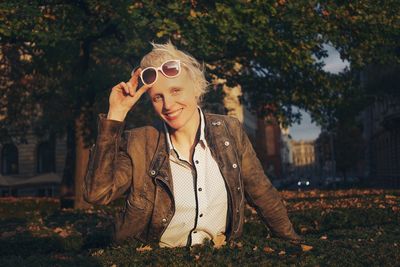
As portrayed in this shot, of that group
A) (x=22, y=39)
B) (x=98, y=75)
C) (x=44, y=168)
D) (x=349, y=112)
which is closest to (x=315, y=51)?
(x=349, y=112)

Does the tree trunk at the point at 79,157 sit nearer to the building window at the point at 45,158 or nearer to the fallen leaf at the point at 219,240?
the fallen leaf at the point at 219,240

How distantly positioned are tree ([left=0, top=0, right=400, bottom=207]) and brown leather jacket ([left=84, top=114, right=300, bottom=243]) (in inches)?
380

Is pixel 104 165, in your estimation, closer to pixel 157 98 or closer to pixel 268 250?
pixel 157 98

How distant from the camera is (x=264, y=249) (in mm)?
4121

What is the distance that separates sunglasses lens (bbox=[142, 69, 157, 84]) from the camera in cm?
396

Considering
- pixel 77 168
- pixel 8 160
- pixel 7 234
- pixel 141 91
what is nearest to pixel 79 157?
pixel 77 168

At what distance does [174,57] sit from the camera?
4148 mm

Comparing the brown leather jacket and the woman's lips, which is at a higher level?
the woman's lips

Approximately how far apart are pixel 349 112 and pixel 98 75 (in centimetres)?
844

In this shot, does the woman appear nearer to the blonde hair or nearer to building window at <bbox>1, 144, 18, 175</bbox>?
the blonde hair

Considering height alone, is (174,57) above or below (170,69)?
above

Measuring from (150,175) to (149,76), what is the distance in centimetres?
67

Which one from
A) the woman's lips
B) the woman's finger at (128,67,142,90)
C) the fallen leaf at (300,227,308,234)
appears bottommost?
the fallen leaf at (300,227,308,234)

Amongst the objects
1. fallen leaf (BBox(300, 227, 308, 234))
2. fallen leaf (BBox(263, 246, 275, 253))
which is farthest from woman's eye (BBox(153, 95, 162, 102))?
fallen leaf (BBox(300, 227, 308, 234))
